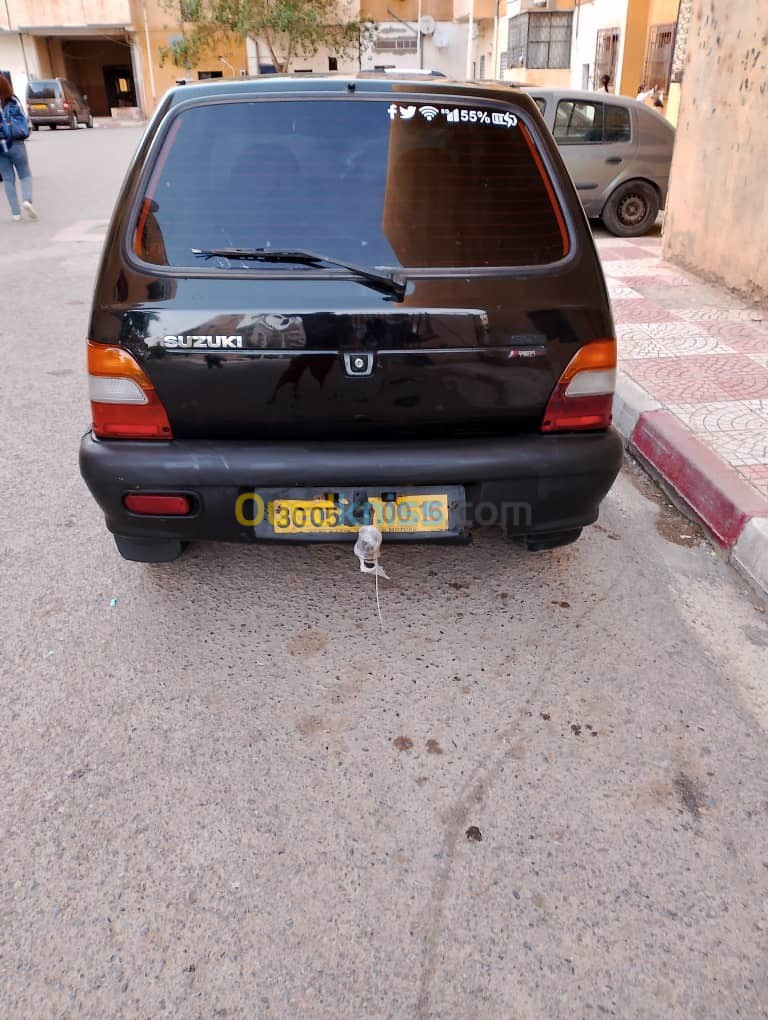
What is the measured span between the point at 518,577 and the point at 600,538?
57 cm

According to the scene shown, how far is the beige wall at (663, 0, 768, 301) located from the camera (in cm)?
677

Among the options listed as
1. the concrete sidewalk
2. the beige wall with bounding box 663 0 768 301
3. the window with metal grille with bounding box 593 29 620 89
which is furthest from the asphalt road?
the window with metal grille with bounding box 593 29 620 89

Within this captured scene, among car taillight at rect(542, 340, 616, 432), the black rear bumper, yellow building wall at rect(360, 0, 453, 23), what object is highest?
yellow building wall at rect(360, 0, 453, 23)

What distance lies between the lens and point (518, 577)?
3.35m

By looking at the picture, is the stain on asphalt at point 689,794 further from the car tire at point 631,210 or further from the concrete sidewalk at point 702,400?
the car tire at point 631,210

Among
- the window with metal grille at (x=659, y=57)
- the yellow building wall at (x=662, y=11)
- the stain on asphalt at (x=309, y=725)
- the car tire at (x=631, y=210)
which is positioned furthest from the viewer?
the yellow building wall at (x=662, y=11)

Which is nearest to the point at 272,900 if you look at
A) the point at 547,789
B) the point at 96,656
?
the point at 547,789

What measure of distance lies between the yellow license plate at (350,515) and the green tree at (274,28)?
127ft

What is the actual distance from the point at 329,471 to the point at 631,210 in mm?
9140

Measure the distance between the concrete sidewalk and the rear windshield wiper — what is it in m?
1.91

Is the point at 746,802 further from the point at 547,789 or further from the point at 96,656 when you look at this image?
the point at 96,656

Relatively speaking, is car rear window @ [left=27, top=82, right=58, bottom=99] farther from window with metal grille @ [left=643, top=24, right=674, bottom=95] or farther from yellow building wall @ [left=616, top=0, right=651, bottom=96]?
window with metal grille @ [left=643, top=24, right=674, bottom=95]

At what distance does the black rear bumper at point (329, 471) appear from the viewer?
267 centimetres

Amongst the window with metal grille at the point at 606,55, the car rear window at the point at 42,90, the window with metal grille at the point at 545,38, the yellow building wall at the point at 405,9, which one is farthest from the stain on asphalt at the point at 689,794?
the yellow building wall at the point at 405,9
